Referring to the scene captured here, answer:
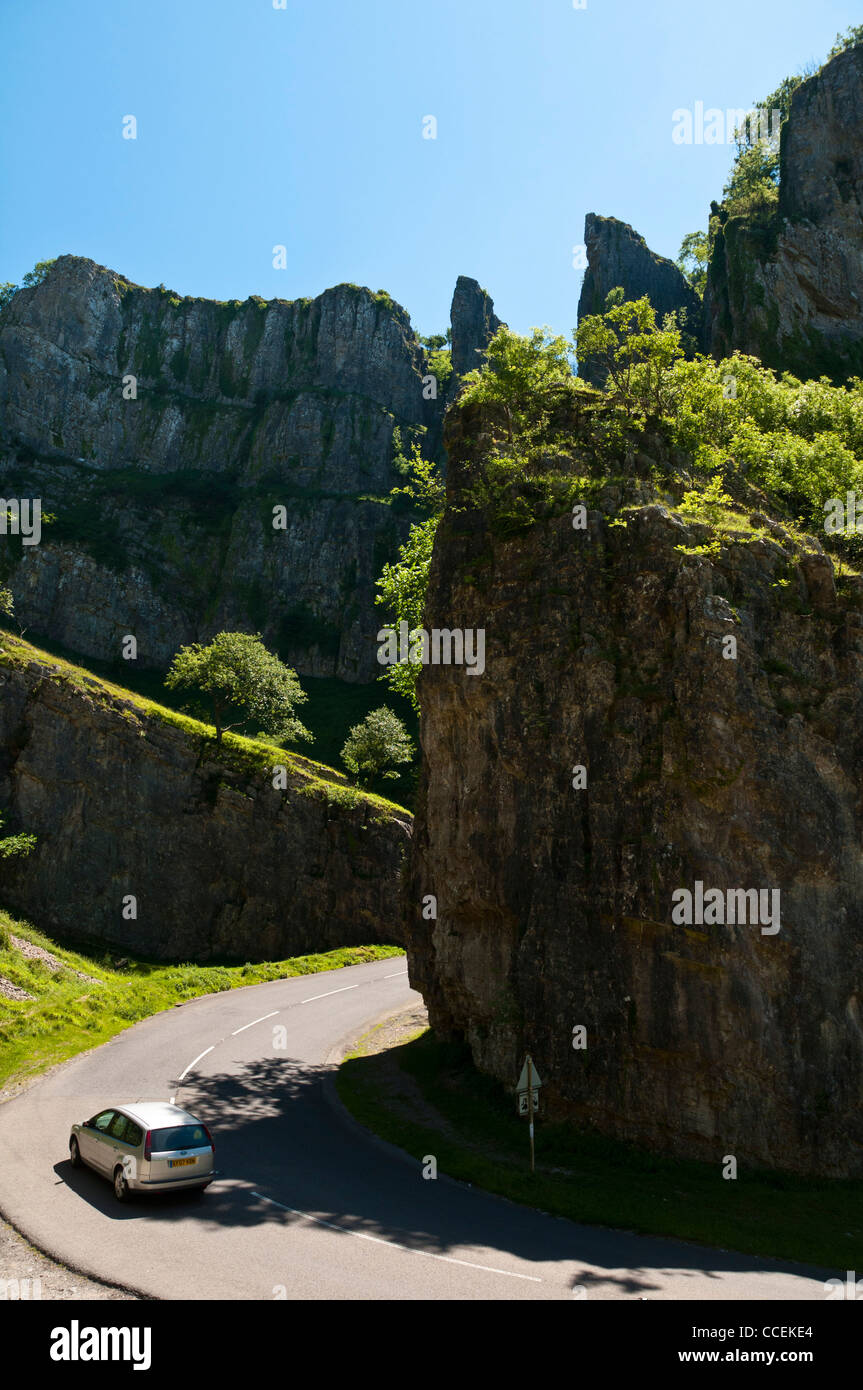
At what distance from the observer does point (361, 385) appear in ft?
340

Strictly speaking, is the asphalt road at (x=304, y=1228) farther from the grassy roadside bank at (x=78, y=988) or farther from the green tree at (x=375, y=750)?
the green tree at (x=375, y=750)

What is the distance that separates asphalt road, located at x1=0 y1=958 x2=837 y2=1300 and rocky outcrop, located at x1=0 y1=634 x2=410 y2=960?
17894 millimetres

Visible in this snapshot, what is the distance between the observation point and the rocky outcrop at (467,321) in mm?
111812

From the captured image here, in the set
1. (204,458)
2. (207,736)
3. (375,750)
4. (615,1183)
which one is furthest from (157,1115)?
(204,458)

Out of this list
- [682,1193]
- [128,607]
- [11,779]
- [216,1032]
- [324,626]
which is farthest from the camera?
[324,626]

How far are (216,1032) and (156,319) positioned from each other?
4036 inches

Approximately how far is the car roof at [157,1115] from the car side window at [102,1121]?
0.17 meters

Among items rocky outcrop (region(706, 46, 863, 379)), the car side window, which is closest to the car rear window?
the car side window

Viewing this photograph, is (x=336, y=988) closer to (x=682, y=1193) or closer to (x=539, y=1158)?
(x=539, y=1158)

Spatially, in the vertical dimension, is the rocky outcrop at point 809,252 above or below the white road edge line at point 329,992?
above

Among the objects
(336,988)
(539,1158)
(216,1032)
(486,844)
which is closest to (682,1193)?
(539,1158)

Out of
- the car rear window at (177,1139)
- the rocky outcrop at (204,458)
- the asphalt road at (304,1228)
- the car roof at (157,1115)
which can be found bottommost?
the asphalt road at (304,1228)

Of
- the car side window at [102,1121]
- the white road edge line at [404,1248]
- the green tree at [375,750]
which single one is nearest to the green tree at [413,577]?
the car side window at [102,1121]

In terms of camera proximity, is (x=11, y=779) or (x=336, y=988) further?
(x=11, y=779)
